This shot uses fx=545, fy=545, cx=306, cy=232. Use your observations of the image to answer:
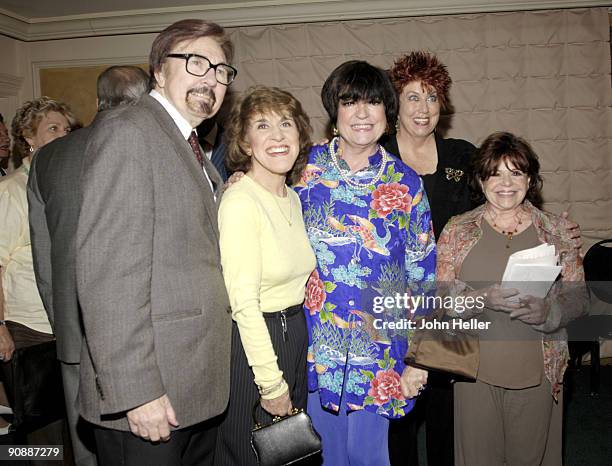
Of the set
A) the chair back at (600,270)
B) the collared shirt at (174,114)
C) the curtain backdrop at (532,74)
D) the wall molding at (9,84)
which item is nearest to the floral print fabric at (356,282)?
the collared shirt at (174,114)

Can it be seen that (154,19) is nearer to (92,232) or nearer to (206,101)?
(206,101)

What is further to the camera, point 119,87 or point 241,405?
point 119,87

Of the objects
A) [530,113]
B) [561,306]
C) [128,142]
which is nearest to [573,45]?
[530,113]

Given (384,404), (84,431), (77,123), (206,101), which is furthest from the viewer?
(77,123)

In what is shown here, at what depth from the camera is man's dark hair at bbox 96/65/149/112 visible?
7.36 ft

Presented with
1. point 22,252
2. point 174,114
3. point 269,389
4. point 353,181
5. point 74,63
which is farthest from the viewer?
point 74,63

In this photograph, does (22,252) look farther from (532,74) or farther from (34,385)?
(532,74)

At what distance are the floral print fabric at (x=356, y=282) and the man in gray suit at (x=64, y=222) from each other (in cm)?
89

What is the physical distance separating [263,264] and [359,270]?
1.35ft

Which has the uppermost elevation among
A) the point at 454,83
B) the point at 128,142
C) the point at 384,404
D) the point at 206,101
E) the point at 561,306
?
the point at 454,83

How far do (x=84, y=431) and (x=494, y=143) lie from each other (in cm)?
217

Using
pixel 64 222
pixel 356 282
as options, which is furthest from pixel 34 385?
pixel 356 282

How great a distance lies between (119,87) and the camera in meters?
2.24

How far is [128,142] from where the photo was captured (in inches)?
52.4
